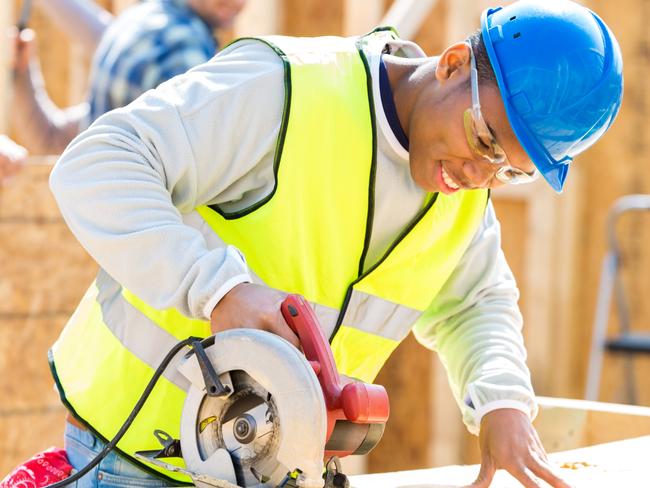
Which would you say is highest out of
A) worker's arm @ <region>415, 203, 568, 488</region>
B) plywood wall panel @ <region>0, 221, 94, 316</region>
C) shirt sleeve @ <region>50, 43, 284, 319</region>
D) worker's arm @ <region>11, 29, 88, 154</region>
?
shirt sleeve @ <region>50, 43, 284, 319</region>

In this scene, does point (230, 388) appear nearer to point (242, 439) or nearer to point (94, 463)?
point (242, 439)

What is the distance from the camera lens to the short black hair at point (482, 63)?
72.9 inches

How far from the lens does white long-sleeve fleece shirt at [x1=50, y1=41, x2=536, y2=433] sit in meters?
1.71

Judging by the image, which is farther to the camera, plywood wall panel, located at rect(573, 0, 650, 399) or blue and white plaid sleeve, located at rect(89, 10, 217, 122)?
plywood wall panel, located at rect(573, 0, 650, 399)

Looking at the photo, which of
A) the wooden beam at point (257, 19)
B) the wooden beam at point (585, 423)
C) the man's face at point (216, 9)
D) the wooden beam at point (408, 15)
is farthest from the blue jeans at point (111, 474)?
the wooden beam at point (257, 19)

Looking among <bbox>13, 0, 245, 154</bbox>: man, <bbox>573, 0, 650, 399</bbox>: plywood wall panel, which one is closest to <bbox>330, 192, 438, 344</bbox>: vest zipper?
<bbox>13, 0, 245, 154</bbox>: man

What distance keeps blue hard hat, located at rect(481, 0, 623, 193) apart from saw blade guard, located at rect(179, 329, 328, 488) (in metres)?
0.57

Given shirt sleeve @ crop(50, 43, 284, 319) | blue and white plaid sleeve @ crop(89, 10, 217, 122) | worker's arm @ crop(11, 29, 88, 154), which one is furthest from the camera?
worker's arm @ crop(11, 29, 88, 154)

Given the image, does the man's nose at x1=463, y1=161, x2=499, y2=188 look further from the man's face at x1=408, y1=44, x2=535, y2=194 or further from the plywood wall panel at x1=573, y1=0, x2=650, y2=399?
the plywood wall panel at x1=573, y1=0, x2=650, y2=399

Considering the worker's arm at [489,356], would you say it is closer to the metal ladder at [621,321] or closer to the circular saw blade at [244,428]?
the circular saw blade at [244,428]

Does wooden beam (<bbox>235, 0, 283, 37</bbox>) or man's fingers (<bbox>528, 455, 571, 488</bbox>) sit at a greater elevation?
wooden beam (<bbox>235, 0, 283, 37</bbox>)

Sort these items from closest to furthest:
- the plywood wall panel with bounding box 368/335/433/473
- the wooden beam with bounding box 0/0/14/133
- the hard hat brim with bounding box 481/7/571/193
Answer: the hard hat brim with bounding box 481/7/571/193
the wooden beam with bounding box 0/0/14/133
the plywood wall panel with bounding box 368/335/433/473

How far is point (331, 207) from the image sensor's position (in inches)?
77.0

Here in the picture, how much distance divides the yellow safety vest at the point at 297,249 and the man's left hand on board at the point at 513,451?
330mm
